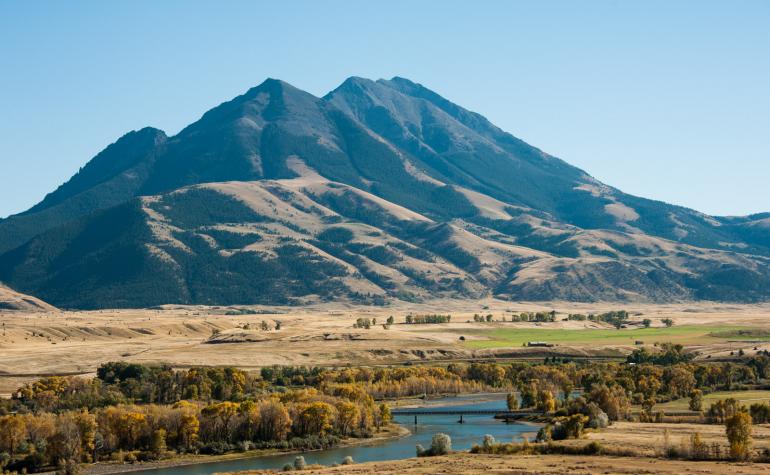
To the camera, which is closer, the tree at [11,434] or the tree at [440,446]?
the tree at [440,446]

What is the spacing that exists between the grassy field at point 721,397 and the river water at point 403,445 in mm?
28855

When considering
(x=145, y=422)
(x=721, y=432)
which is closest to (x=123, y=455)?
(x=145, y=422)

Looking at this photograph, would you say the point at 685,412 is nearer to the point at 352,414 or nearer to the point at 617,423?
the point at 617,423

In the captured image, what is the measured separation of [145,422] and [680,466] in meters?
73.6

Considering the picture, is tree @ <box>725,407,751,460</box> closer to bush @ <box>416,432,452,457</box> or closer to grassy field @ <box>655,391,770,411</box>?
bush @ <box>416,432,452,457</box>

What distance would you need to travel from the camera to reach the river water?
424ft

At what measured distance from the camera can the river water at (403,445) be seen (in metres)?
129

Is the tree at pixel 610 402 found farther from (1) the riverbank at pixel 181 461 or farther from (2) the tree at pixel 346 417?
(2) the tree at pixel 346 417

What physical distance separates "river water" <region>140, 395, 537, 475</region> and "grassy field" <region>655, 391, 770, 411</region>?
28855mm

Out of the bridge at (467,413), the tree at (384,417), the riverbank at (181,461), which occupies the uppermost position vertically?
the tree at (384,417)

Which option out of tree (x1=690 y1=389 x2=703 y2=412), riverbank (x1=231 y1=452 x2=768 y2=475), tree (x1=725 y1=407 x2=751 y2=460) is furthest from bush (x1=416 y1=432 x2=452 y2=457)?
tree (x1=690 y1=389 x2=703 y2=412)

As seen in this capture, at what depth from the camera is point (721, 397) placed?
184m

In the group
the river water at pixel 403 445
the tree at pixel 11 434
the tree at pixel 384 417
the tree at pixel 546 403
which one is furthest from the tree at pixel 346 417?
the tree at pixel 11 434

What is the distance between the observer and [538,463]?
352 feet
